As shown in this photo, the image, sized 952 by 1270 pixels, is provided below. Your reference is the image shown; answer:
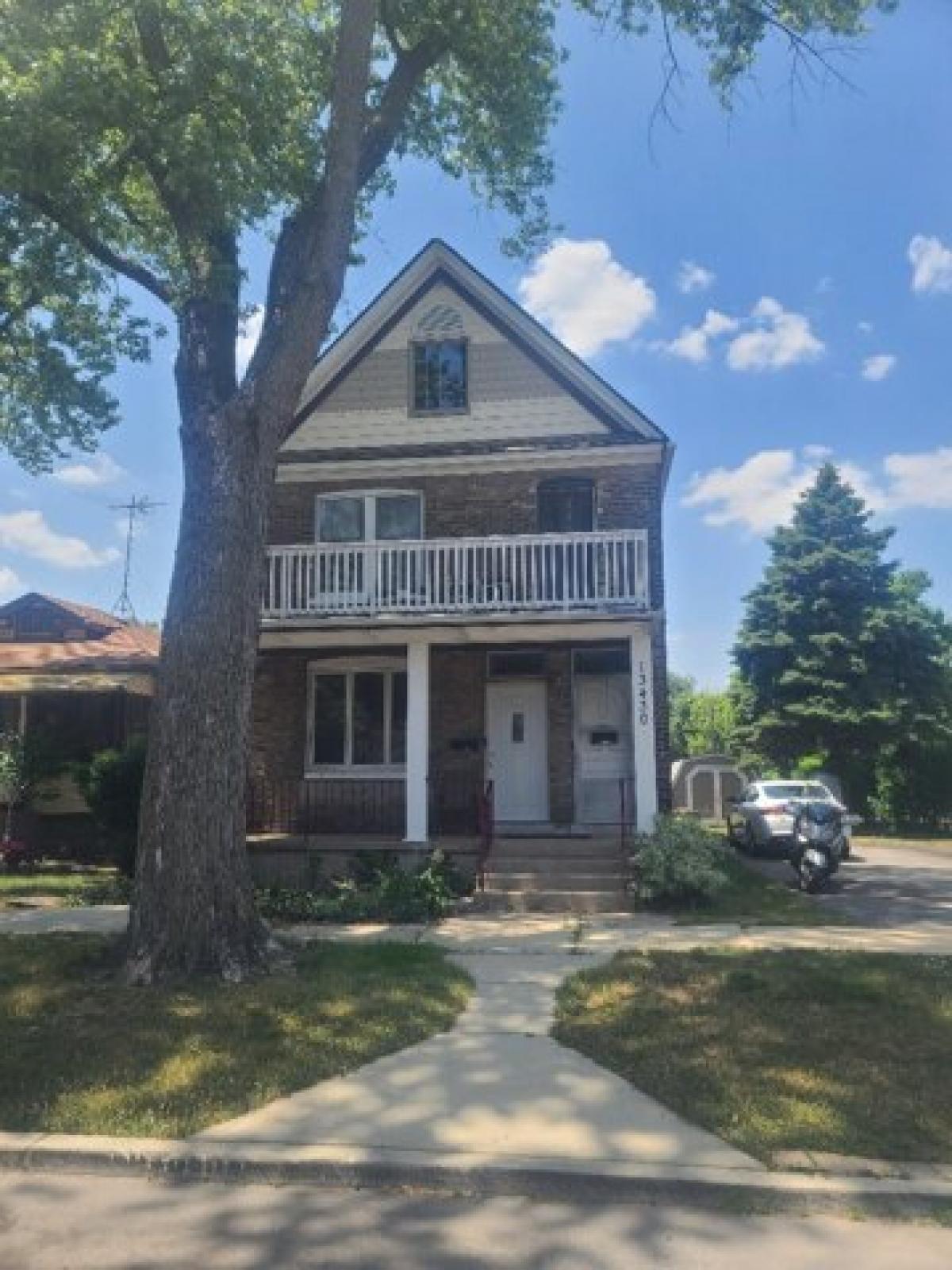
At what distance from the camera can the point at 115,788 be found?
43.4 feet

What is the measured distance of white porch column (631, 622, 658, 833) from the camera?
13266 millimetres

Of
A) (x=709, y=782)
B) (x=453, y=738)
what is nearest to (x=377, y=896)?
(x=453, y=738)

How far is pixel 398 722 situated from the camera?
1628cm

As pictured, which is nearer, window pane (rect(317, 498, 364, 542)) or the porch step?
the porch step

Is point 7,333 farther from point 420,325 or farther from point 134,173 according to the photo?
point 420,325

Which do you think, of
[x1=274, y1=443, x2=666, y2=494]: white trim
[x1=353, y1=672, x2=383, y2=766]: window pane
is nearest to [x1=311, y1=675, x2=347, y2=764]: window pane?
[x1=353, y1=672, x2=383, y2=766]: window pane

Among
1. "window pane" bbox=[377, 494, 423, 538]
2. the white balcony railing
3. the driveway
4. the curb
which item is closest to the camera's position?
the curb

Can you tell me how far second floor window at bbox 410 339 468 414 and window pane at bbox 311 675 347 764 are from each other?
15.8 ft

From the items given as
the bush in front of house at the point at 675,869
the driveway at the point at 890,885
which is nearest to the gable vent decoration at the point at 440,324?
the bush in front of house at the point at 675,869

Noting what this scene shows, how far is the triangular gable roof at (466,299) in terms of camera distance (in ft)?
54.4

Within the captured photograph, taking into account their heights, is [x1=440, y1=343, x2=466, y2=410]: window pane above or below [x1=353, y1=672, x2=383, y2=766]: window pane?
above

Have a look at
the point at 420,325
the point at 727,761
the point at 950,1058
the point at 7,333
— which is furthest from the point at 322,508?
the point at 727,761

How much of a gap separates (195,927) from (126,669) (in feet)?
31.6

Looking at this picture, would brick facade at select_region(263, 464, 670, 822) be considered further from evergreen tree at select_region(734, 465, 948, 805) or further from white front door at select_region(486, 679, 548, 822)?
evergreen tree at select_region(734, 465, 948, 805)
